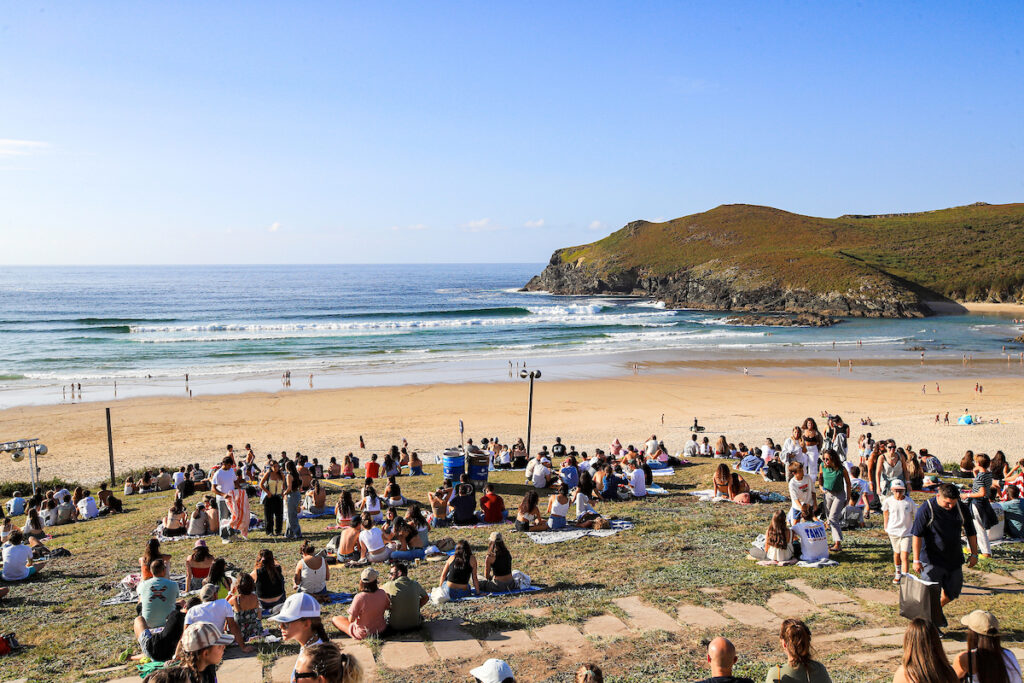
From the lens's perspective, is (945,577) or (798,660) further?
(945,577)

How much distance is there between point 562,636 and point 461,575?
1.78 m

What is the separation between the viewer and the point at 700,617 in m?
7.39

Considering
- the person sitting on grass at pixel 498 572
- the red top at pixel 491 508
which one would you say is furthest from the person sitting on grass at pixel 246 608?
the red top at pixel 491 508

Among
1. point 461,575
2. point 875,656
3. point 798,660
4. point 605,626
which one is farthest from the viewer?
point 461,575

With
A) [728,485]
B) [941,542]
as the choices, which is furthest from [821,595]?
[728,485]

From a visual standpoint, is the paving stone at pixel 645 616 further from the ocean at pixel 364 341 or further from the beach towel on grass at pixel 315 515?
the ocean at pixel 364 341

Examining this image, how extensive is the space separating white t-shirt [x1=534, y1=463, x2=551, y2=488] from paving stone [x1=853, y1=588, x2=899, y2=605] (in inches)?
311

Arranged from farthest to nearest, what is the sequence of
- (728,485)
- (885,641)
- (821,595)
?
(728,485)
(821,595)
(885,641)

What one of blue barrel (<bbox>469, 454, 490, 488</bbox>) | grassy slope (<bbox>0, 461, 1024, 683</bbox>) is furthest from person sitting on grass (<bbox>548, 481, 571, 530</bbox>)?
blue barrel (<bbox>469, 454, 490, 488</bbox>)

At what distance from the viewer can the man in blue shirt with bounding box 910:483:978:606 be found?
260 inches

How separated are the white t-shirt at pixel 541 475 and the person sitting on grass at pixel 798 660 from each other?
10662 mm

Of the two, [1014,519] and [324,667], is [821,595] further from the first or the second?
[324,667]

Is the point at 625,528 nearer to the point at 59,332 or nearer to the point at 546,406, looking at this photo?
the point at 546,406

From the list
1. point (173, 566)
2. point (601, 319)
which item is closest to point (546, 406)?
point (173, 566)
